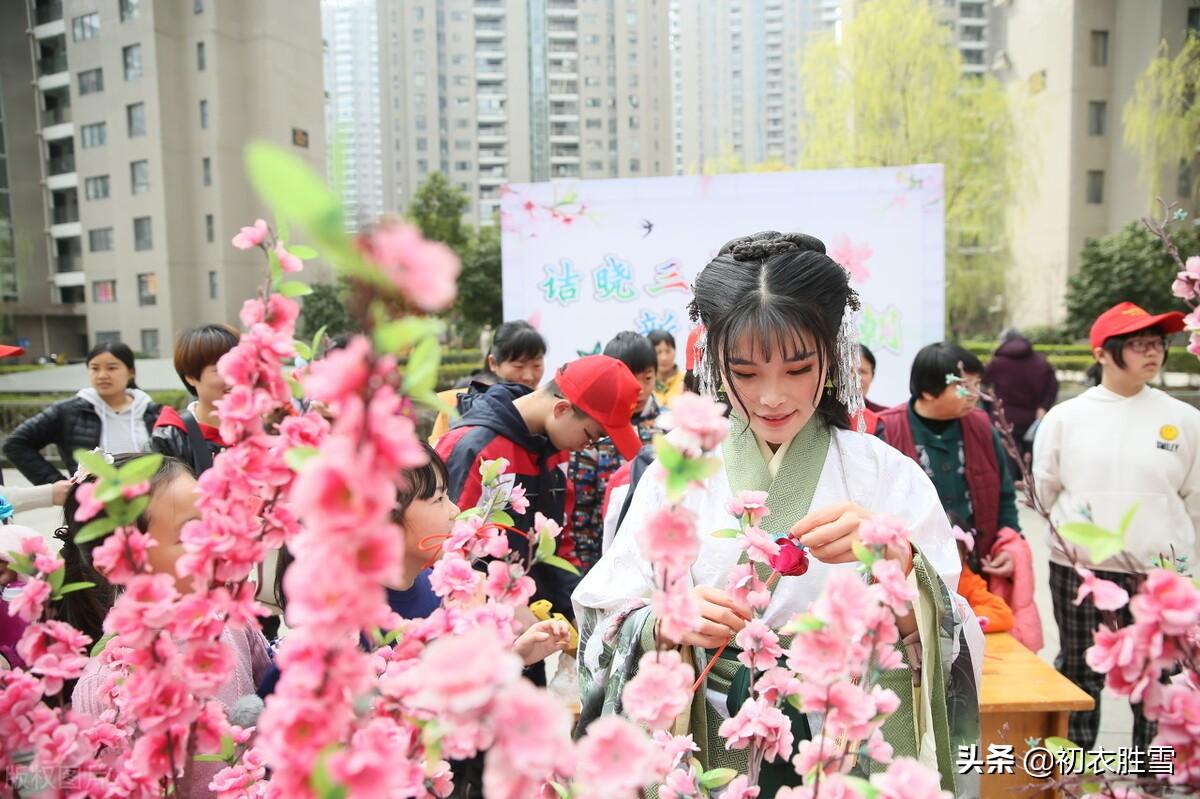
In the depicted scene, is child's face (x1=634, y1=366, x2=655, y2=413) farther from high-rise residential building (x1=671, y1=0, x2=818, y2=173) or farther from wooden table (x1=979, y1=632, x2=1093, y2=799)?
high-rise residential building (x1=671, y1=0, x2=818, y2=173)

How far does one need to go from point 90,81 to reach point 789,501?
27836mm

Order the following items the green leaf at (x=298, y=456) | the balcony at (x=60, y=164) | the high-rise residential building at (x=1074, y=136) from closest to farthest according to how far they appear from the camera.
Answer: the green leaf at (x=298, y=456) < the high-rise residential building at (x=1074, y=136) < the balcony at (x=60, y=164)

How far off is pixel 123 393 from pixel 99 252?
23646 millimetres

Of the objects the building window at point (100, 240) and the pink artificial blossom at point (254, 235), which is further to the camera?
the building window at point (100, 240)

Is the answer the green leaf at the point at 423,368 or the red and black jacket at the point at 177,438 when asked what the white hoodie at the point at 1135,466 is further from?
the red and black jacket at the point at 177,438

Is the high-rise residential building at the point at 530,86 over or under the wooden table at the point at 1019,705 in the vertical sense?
over

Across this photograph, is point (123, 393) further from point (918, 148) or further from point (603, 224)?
point (918, 148)

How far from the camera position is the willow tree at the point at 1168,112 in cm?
1236

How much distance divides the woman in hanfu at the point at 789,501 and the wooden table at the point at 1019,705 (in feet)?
2.09

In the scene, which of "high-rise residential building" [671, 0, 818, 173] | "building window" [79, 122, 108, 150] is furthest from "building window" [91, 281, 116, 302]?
"high-rise residential building" [671, 0, 818, 173]

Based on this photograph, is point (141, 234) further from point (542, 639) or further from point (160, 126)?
point (542, 639)

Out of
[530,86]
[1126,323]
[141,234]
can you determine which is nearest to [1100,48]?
[1126,323]

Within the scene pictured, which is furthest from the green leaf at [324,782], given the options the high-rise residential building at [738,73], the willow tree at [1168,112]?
the high-rise residential building at [738,73]

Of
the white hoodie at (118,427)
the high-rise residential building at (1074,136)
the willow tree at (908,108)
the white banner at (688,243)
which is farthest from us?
the high-rise residential building at (1074,136)
